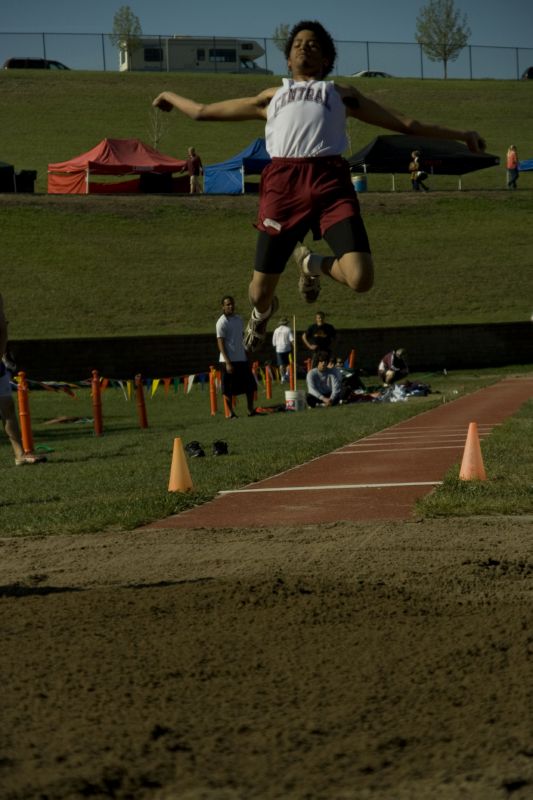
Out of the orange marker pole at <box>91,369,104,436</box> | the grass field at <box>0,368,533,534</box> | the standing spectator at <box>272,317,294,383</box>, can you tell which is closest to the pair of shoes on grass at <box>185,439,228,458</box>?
the grass field at <box>0,368,533,534</box>

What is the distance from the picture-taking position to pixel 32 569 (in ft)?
23.2

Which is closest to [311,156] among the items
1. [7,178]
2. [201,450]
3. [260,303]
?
[260,303]

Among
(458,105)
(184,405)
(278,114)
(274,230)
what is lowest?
(184,405)

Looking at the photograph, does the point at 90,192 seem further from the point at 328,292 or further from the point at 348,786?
the point at 348,786

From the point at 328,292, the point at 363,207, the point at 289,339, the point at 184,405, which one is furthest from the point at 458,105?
the point at 184,405

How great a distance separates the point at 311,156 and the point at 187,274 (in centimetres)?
3247

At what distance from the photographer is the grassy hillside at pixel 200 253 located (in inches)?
1396

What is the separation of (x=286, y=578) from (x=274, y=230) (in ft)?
7.10

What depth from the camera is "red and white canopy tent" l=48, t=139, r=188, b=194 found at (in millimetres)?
47031

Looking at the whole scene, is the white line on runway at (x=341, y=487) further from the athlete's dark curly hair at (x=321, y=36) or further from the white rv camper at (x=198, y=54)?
the white rv camper at (x=198, y=54)

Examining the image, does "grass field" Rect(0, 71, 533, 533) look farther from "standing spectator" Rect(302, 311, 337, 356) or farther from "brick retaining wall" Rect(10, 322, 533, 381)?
"brick retaining wall" Rect(10, 322, 533, 381)

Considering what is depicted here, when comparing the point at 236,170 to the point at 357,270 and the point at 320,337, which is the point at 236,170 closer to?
the point at 320,337

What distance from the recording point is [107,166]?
153 feet

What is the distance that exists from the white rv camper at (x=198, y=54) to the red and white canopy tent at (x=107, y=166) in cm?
3881
